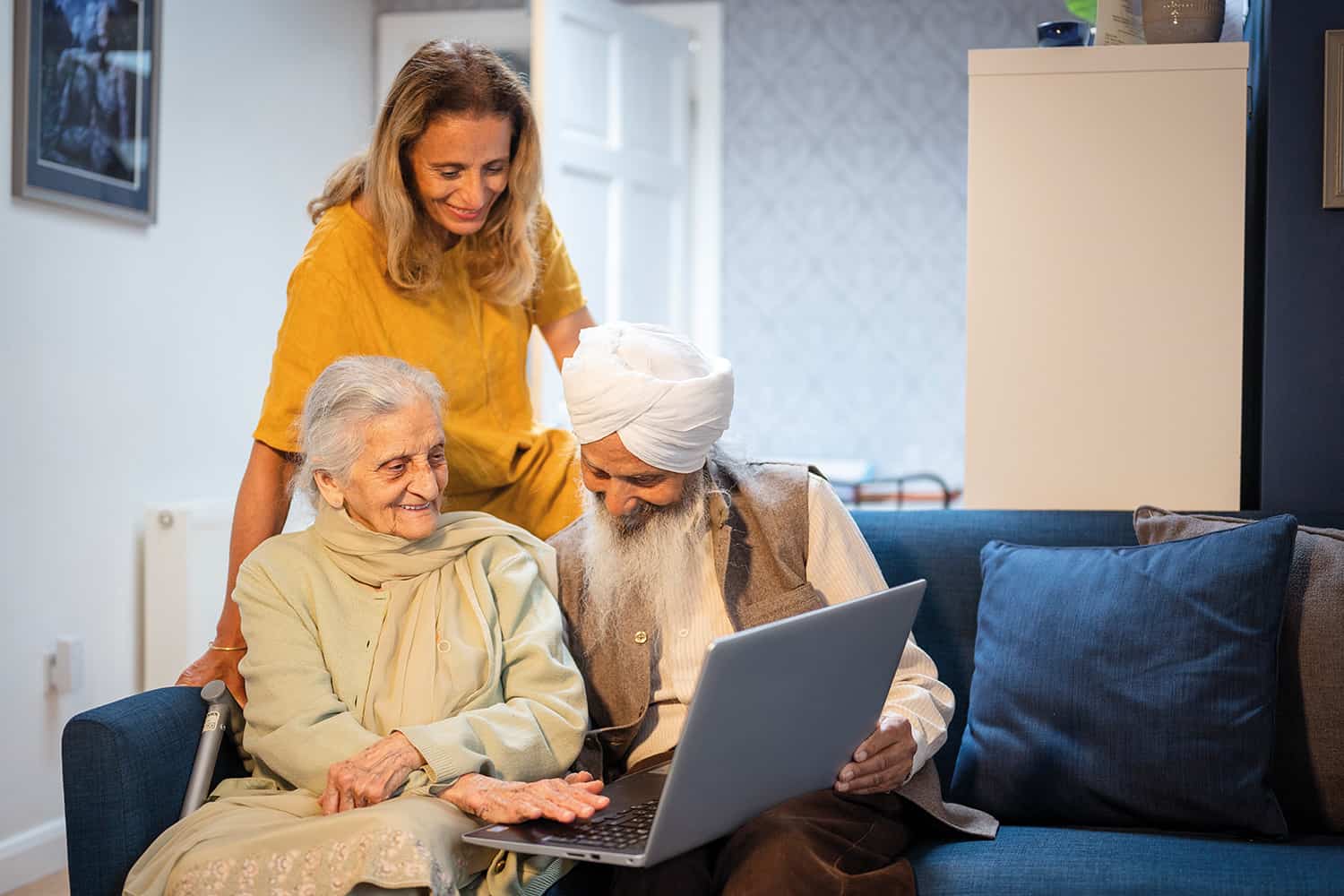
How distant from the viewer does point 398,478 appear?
2.01 meters

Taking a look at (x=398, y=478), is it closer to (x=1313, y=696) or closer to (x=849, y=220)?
(x=1313, y=696)

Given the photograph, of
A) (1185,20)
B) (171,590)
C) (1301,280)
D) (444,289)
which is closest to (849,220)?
(1185,20)

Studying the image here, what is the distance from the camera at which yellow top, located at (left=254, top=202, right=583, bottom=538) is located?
229 cm

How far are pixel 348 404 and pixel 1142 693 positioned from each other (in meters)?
1.29

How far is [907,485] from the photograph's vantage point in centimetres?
529

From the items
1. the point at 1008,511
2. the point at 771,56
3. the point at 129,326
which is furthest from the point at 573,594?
the point at 771,56

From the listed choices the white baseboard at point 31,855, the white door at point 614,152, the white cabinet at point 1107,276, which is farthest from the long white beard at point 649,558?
the white door at point 614,152

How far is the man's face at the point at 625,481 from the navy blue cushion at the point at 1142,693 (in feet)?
2.08

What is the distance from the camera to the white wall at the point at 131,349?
3.14m

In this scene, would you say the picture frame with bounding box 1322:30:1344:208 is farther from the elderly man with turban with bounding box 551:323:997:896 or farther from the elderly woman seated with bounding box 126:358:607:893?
the elderly woman seated with bounding box 126:358:607:893

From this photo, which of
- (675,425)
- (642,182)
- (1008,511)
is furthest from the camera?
(642,182)

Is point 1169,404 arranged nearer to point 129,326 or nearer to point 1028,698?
point 1028,698

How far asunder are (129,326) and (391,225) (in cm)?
155

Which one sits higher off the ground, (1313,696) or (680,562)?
(680,562)
